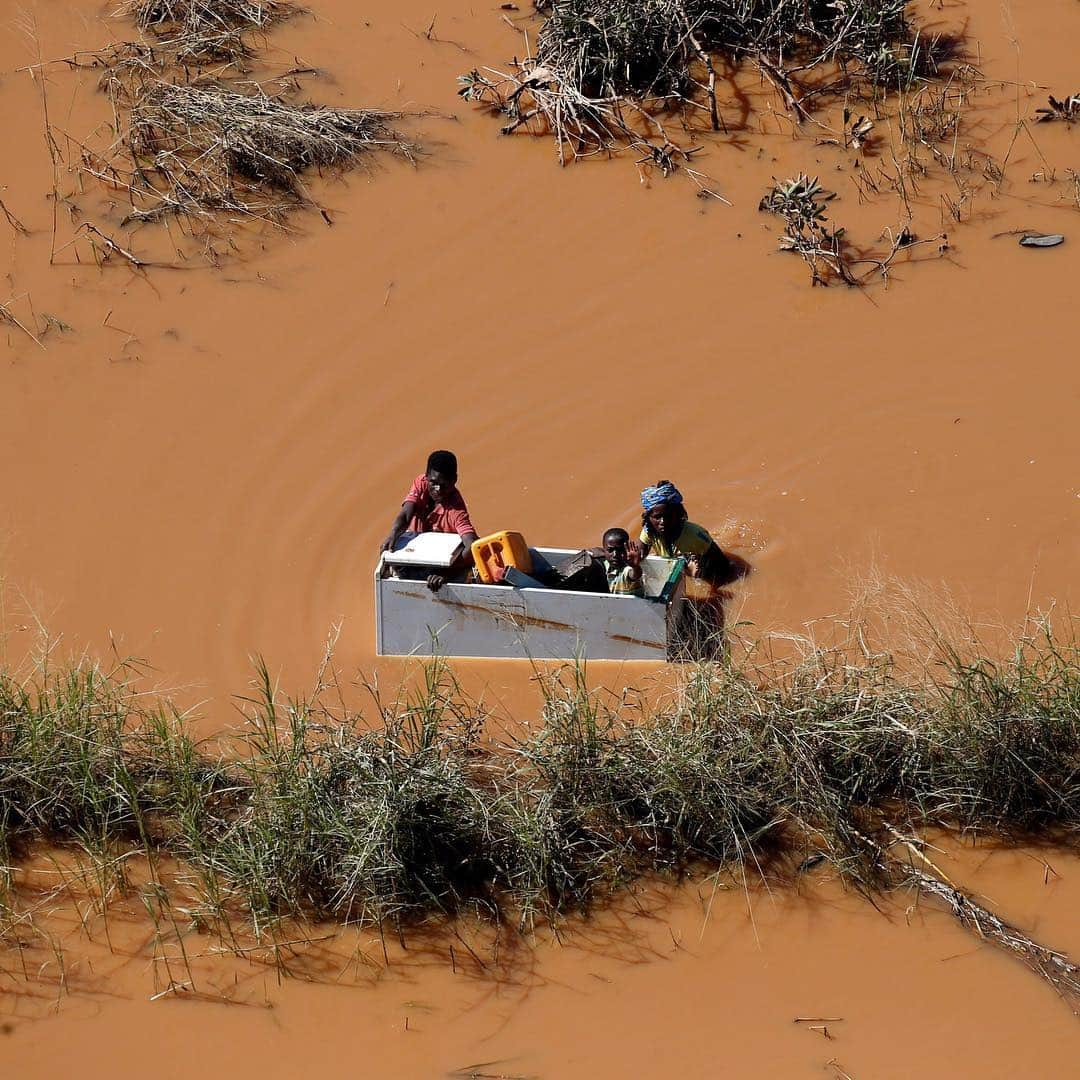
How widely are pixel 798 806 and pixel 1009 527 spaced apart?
7.69ft

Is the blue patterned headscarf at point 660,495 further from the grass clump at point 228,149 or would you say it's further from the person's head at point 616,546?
the grass clump at point 228,149

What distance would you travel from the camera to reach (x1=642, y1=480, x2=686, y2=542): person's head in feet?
21.7

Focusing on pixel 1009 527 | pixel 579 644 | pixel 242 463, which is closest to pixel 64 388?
pixel 242 463

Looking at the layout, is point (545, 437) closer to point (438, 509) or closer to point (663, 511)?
point (438, 509)

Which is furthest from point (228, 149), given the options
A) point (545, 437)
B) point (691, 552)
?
point (691, 552)

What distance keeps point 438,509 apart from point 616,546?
944 millimetres

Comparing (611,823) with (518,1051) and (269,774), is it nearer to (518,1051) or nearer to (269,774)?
(518,1051)

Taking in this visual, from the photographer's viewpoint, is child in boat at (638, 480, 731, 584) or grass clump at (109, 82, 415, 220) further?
grass clump at (109, 82, 415, 220)

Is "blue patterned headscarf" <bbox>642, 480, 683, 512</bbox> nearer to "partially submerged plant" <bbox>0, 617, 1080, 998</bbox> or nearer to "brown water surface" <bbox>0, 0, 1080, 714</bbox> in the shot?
"brown water surface" <bbox>0, 0, 1080, 714</bbox>

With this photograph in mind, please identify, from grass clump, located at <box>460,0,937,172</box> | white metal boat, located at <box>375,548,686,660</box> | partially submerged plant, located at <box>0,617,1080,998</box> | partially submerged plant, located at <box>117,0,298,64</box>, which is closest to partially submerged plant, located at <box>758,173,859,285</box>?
grass clump, located at <box>460,0,937,172</box>

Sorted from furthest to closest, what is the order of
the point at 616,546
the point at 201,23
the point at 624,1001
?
1. the point at 201,23
2. the point at 616,546
3. the point at 624,1001

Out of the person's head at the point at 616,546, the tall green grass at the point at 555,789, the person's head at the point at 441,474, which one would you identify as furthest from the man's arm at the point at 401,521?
the tall green grass at the point at 555,789

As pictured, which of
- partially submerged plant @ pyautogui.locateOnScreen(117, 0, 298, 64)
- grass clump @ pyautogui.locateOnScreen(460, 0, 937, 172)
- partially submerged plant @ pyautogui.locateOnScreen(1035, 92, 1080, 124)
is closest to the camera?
partially submerged plant @ pyautogui.locateOnScreen(1035, 92, 1080, 124)

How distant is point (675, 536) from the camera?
6.78 m
